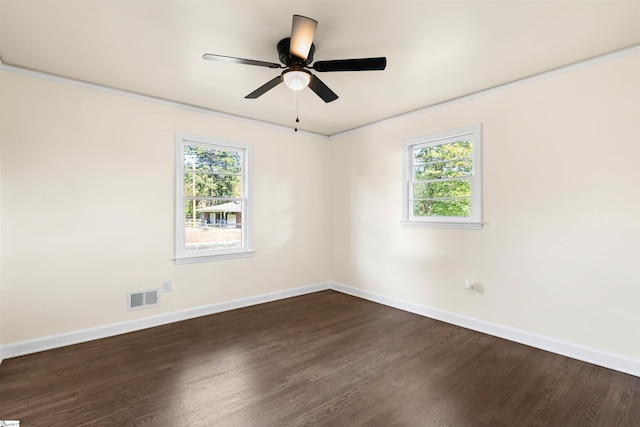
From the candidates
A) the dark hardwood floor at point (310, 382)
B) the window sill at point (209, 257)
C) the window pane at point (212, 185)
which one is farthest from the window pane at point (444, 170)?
the window sill at point (209, 257)

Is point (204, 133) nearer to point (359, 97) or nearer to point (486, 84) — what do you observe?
point (359, 97)

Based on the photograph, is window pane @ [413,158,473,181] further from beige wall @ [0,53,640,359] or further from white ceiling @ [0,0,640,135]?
white ceiling @ [0,0,640,135]

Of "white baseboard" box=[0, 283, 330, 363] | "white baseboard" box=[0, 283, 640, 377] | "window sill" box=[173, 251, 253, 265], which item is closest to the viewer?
"white baseboard" box=[0, 283, 640, 377]

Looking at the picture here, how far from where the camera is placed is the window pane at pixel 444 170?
12.1ft

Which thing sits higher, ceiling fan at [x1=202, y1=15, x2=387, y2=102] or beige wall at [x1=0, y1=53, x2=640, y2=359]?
ceiling fan at [x1=202, y1=15, x2=387, y2=102]

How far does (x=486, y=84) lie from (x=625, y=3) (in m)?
A: 1.28

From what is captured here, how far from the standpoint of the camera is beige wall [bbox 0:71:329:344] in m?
2.89

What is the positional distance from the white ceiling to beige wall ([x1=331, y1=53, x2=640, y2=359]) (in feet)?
1.12

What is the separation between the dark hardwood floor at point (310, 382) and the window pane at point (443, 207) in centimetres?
137

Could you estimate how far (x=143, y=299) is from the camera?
3555mm

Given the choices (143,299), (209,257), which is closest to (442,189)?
(209,257)

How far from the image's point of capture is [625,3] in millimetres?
2029

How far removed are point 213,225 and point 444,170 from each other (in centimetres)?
313

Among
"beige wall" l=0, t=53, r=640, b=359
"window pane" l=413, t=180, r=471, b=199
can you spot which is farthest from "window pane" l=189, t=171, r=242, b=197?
"window pane" l=413, t=180, r=471, b=199
